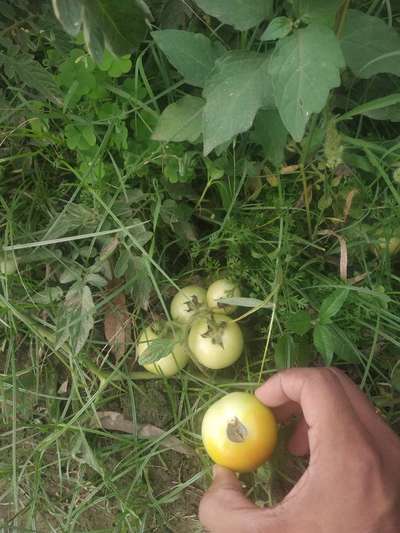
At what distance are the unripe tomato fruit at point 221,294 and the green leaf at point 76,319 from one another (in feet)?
0.85

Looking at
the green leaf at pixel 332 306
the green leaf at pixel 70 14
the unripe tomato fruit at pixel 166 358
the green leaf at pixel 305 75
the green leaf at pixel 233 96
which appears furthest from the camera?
the unripe tomato fruit at pixel 166 358

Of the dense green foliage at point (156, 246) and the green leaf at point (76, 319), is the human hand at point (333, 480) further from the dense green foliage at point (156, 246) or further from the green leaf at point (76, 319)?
the green leaf at point (76, 319)

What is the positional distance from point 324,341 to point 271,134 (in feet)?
1.44

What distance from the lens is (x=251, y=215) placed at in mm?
1457

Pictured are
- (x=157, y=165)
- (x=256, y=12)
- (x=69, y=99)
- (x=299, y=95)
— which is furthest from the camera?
(x=157, y=165)

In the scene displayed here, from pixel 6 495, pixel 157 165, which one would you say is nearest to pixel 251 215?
pixel 157 165

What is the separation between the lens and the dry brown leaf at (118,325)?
149 cm

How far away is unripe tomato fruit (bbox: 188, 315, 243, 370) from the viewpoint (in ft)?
4.33

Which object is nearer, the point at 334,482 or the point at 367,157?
the point at 334,482

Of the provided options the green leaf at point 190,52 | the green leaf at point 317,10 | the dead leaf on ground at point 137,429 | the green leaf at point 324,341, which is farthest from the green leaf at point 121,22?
the dead leaf on ground at point 137,429

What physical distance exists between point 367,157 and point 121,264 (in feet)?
1.92

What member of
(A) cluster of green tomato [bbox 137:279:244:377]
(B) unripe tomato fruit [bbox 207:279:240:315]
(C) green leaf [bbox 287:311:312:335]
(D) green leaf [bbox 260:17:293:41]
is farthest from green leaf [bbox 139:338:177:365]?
(D) green leaf [bbox 260:17:293:41]

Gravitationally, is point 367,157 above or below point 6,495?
above

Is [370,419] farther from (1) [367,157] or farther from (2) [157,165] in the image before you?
(2) [157,165]
